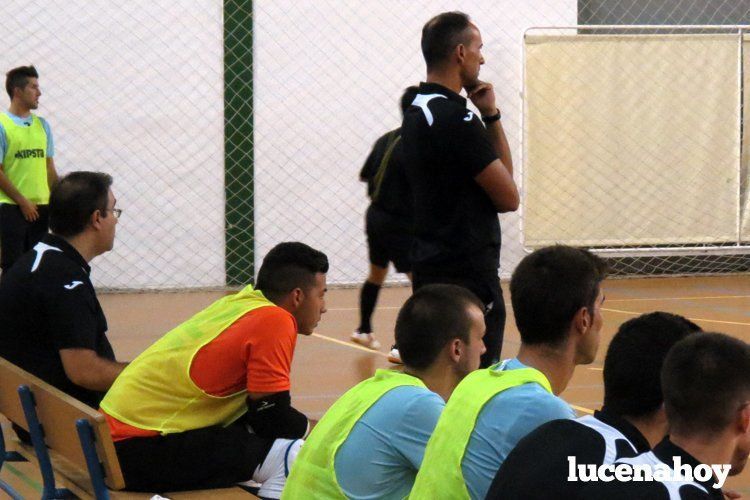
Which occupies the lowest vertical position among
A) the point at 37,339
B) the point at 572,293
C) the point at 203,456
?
the point at 203,456

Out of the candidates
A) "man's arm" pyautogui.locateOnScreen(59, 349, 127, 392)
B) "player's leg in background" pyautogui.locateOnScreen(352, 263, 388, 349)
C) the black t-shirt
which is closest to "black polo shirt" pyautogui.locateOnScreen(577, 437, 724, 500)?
"man's arm" pyautogui.locateOnScreen(59, 349, 127, 392)

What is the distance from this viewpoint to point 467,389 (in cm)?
212

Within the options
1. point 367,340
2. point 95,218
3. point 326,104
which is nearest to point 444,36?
point 95,218

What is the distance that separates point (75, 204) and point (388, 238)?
3080 millimetres

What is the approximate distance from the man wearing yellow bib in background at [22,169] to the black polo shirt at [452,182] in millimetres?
4387

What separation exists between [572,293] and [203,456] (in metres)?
1.13

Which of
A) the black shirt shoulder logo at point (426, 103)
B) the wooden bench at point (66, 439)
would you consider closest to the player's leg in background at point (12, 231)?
the wooden bench at point (66, 439)

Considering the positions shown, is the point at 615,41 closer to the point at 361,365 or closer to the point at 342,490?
the point at 361,365

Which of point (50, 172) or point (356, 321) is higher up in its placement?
point (50, 172)

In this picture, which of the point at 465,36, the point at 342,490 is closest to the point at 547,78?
the point at 465,36

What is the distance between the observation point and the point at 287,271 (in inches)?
124

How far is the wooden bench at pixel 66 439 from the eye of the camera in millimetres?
2615

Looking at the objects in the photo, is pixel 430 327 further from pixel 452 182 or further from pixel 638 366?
pixel 452 182

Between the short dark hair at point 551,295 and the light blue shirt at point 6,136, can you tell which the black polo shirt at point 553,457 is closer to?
the short dark hair at point 551,295
